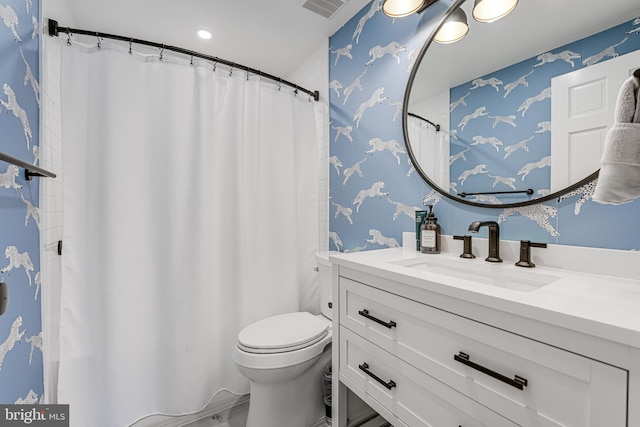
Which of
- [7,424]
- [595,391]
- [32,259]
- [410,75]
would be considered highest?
[410,75]

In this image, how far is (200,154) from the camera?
158 centimetres

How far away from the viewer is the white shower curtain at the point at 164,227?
132 cm

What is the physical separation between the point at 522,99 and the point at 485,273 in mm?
669

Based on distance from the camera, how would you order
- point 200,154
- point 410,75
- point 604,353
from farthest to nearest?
point 200,154, point 410,75, point 604,353

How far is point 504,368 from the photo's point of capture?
2.17ft

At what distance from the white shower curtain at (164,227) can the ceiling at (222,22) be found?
0.41 m

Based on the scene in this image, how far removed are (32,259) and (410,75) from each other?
186 cm

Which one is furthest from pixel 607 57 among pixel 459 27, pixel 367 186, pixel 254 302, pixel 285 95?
pixel 254 302

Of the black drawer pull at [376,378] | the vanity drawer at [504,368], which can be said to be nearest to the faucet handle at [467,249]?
the vanity drawer at [504,368]

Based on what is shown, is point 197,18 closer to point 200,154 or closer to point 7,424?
point 200,154

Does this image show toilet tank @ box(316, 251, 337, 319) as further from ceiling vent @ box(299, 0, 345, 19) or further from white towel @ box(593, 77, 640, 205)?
ceiling vent @ box(299, 0, 345, 19)

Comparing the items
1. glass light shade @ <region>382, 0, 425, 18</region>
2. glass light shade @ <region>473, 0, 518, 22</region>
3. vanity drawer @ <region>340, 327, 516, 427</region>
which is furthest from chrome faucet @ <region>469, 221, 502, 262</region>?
glass light shade @ <region>382, 0, 425, 18</region>

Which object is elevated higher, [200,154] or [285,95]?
[285,95]

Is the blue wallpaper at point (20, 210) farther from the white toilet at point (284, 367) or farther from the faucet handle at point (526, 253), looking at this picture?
the faucet handle at point (526, 253)
